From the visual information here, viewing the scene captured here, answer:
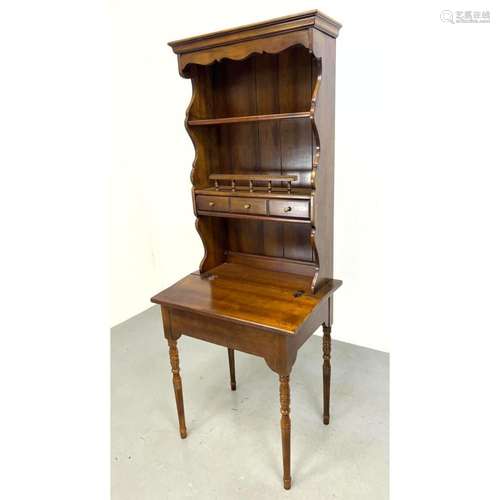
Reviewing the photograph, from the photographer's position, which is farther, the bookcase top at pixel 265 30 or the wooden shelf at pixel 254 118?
the wooden shelf at pixel 254 118

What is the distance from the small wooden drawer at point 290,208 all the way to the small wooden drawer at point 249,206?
0.04m

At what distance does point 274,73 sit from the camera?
1.70 metres

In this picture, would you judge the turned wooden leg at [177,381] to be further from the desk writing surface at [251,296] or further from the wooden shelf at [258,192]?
the wooden shelf at [258,192]

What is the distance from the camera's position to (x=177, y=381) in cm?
174

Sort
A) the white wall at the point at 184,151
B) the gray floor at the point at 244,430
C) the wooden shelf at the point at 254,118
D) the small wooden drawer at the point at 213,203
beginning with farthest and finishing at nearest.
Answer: the white wall at the point at 184,151, the small wooden drawer at the point at 213,203, the gray floor at the point at 244,430, the wooden shelf at the point at 254,118

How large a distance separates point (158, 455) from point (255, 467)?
441 mm

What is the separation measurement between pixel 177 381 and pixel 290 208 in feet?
3.02

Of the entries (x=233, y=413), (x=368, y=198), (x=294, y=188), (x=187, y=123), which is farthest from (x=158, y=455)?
(x=368, y=198)

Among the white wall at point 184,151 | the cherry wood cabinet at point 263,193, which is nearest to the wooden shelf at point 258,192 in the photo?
the cherry wood cabinet at point 263,193

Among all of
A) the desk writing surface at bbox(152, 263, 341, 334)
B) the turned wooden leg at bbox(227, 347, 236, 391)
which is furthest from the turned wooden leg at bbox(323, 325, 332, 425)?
the turned wooden leg at bbox(227, 347, 236, 391)

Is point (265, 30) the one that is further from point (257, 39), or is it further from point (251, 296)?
point (251, 296)

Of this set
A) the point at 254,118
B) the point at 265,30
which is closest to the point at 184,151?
the point at 254,118

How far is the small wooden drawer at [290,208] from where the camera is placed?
1.50 m

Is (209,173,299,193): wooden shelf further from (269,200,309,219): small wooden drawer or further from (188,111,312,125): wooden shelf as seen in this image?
(188,111,312,125): wooden shelf
